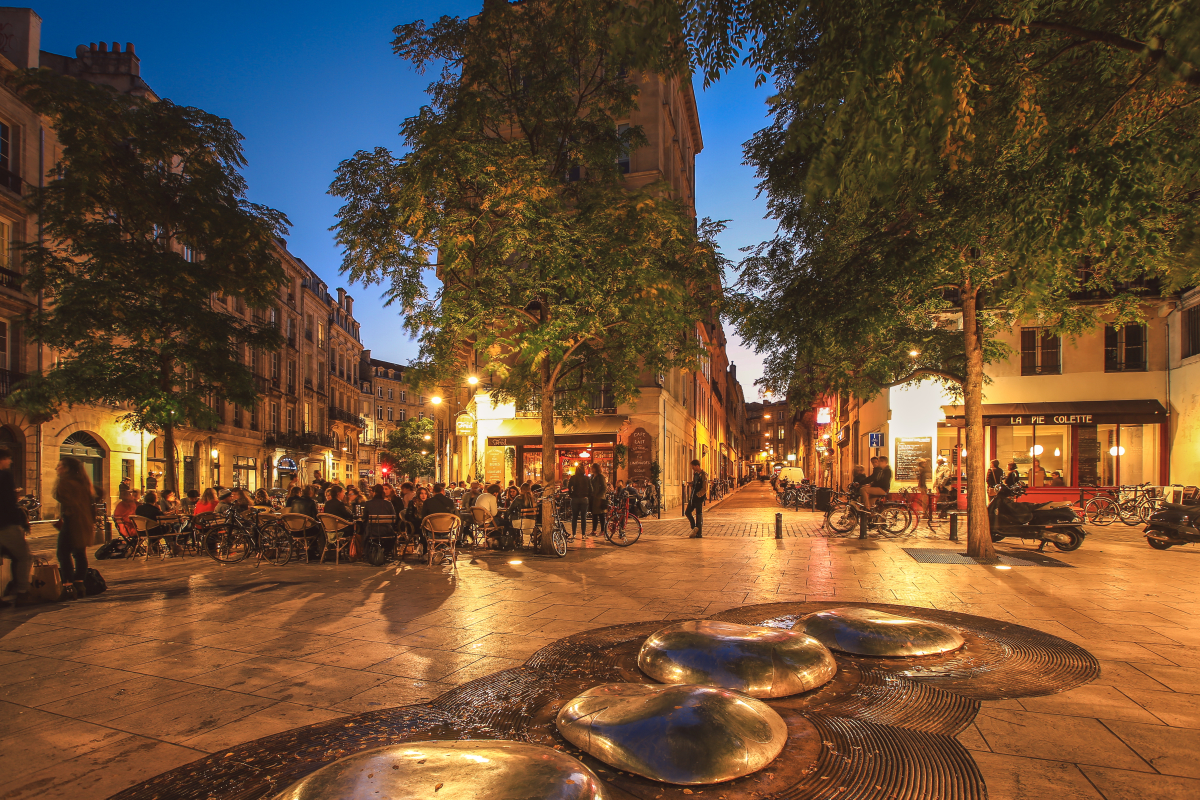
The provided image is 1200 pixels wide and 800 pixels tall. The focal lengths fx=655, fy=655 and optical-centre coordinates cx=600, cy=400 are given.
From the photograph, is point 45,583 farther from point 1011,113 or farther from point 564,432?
point 564,432

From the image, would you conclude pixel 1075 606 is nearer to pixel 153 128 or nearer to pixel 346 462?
pixel 153 128

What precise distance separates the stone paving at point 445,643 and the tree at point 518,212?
15.3 ft

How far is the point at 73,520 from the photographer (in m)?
8.04

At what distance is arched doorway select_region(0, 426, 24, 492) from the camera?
20672 mm

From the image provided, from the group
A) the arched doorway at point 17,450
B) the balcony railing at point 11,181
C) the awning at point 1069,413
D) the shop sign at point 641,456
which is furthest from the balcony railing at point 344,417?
the awning at point 1069,413

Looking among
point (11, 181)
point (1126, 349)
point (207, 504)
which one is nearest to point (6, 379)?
point (11, 181)

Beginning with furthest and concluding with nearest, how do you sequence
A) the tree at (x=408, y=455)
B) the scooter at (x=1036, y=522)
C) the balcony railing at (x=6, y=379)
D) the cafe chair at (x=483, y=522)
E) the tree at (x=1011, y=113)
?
the tree at (x=408, y=455), the balcony railing at (x=6, y=379), the cafe chair at (x=483, y=522), the scooter at (x=1036, y=522), the tree at (x=1011, y=113)

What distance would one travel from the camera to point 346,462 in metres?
60.9

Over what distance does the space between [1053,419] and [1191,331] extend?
468 centimetres

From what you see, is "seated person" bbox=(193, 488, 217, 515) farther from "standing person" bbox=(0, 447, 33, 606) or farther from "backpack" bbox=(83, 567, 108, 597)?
"standing person" bbox=(0, 447, 33, 606)

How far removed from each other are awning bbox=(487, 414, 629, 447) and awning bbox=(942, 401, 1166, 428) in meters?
12.1

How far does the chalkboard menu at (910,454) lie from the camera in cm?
2366

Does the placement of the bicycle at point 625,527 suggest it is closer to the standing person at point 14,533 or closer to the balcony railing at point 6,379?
the standing person at point 14,533

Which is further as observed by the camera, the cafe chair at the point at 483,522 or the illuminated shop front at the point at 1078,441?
the illuminated shop front at the point at 1078,441
